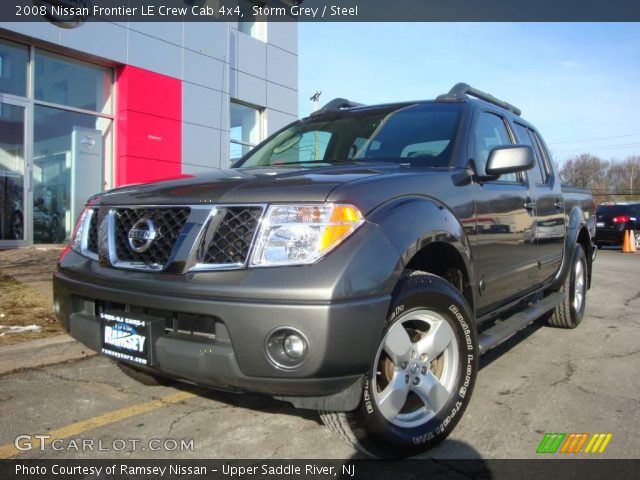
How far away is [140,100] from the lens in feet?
35.4

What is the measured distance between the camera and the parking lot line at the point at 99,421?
2695 mm

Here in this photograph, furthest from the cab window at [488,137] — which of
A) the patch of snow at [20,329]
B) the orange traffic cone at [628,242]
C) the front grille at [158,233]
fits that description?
the orange traffic cone at [628,242]

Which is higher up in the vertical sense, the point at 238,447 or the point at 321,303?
the point at 321,303

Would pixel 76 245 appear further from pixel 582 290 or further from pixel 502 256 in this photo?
pixel 582 290

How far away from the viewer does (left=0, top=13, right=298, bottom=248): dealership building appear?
31.3ft

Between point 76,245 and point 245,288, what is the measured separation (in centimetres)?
143

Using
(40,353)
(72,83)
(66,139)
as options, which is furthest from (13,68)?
(40,353)

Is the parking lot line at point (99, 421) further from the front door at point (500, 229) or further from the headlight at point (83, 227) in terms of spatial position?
the front door at point (500, 229)

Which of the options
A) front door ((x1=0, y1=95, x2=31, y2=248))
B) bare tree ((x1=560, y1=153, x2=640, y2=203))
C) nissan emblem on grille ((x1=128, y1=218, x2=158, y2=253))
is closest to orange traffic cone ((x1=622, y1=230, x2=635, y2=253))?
front door ((x1=0, y1=95, x2=31, y2=248))

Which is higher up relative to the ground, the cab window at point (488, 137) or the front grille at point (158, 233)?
the cab window at point (488, 137)

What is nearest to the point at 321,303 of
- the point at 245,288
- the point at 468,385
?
the point at 245,288

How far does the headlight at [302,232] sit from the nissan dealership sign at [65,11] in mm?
9325

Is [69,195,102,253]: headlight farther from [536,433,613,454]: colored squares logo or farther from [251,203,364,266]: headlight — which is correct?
[536,433,613,454]: colored squares logo

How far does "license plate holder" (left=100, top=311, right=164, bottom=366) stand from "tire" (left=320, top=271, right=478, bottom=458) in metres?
0.81
